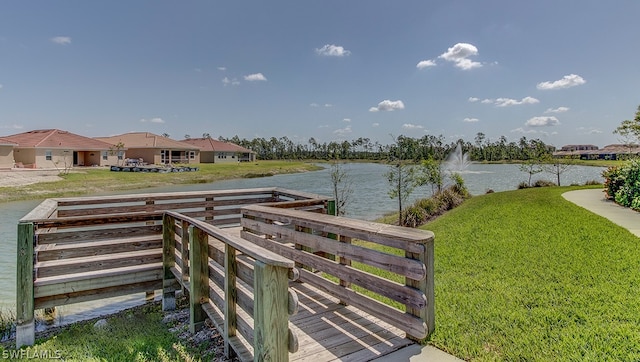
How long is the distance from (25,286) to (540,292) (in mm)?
6161

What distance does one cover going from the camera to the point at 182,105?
3397 centimetres

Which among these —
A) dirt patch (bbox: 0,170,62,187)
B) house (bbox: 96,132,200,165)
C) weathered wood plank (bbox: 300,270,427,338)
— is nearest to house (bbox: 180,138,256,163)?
house (bbox: 96,132,200,165)

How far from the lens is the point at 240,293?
2.73m

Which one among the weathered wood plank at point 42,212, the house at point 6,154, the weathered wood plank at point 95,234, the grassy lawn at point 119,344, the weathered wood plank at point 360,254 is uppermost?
the house at point 6,154

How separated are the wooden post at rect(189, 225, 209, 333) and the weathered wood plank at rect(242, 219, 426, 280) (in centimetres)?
100

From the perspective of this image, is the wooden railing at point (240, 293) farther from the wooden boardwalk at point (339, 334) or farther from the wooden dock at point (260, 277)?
the wooden boardwalk at point (339, 334)

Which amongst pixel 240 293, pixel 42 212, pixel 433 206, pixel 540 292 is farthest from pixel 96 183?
pixel 540 292

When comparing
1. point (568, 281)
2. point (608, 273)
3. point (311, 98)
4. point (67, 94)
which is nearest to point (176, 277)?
point (568, 281)

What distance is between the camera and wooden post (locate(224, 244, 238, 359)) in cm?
277

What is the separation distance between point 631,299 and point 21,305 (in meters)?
6.98

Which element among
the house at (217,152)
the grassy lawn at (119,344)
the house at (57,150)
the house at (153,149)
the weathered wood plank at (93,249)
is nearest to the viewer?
the grassy lawn at (119,344)

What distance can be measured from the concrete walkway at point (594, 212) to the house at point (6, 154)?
1474 inches

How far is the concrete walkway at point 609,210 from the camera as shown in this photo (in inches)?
301

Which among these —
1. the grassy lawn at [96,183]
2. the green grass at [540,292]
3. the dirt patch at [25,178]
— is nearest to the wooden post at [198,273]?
the green grass at [540,292]
